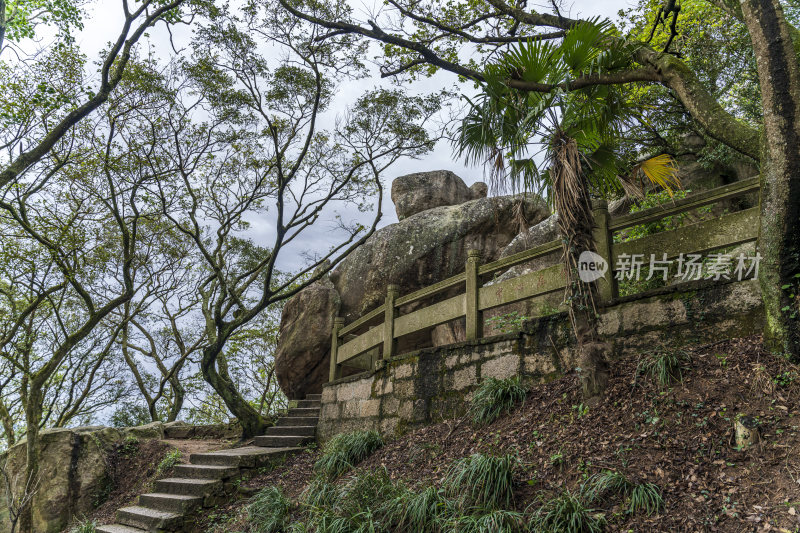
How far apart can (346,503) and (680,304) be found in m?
4.11

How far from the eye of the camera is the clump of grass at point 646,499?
3822 millimetres

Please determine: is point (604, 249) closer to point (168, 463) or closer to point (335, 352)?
point (335, 352)

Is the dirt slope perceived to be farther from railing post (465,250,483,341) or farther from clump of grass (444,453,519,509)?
railing post (465,250,483,341)

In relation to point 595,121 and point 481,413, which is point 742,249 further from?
point 481,413

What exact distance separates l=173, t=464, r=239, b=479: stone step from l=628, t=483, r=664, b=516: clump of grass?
672cm

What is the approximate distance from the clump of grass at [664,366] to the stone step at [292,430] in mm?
7131

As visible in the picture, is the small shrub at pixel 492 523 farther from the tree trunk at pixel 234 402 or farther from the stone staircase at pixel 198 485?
the tree trunk at pixel 234 402

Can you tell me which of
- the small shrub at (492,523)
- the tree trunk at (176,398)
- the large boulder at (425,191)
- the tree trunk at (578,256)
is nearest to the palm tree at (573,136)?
the tree trunk at (578,256)

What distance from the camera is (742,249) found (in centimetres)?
691

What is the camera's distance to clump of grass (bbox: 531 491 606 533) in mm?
3852

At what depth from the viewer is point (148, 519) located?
7820mm

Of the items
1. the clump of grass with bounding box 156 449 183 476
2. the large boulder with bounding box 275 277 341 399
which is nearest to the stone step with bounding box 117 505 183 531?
the clump of grass with bounding box 156 449 183 476

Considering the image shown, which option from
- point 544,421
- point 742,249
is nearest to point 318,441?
point 544,421

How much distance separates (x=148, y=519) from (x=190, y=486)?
0.73 m
